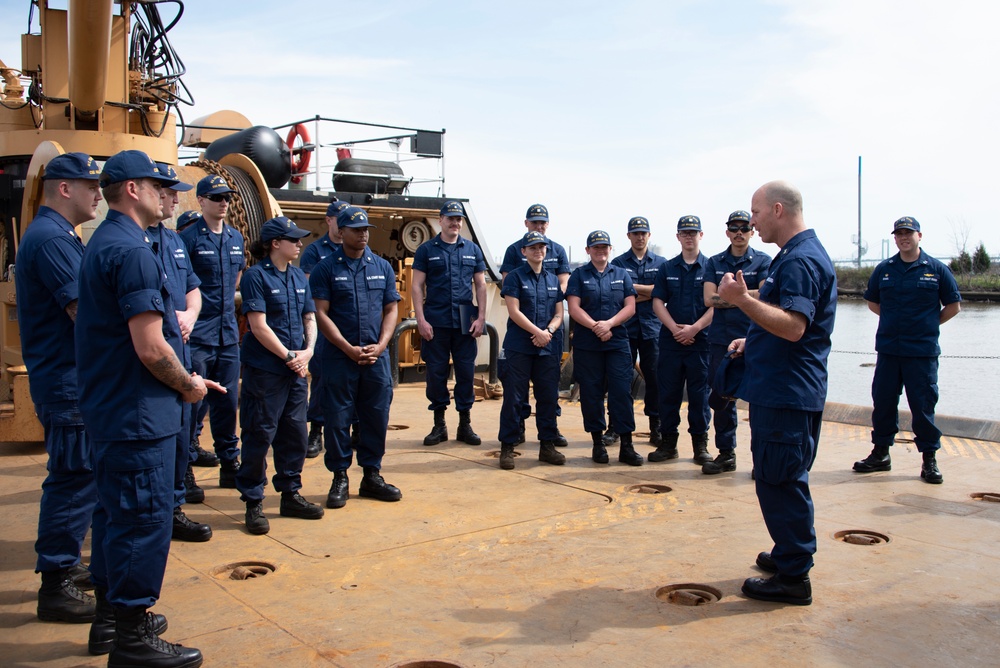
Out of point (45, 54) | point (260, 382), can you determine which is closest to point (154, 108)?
point (45, 54)

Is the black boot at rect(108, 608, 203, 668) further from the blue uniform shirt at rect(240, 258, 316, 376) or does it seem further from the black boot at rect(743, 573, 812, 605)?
the black boot at rect(743, 573, 812, 605)

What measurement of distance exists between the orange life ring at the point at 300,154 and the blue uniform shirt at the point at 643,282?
567 centimetres

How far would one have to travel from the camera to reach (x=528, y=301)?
6.41 m

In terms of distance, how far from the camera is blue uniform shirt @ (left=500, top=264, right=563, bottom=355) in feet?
20.9

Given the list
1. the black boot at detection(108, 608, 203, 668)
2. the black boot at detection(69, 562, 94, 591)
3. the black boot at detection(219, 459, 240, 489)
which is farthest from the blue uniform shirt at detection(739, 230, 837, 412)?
the black boot at detection(219, 459, 240, 489)

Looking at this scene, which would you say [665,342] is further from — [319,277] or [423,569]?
[423,569]

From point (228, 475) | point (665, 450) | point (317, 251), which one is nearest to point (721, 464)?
point (665, 450)

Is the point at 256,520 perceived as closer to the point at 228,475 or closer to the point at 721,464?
the point at 228,475

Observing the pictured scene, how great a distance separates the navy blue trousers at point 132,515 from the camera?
2.92 metres

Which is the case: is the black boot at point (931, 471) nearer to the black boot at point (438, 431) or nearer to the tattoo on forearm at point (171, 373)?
the black boot at point (438, 431)

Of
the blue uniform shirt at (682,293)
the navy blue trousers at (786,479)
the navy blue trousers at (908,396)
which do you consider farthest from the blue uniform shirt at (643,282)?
the navy blue trousers at (786,479)

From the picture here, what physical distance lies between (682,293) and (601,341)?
75cm

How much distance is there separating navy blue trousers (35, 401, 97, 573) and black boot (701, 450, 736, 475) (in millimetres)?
3898

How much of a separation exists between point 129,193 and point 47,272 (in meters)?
0.68
